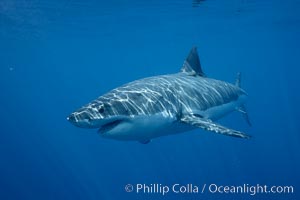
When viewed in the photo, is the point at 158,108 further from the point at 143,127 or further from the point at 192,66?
the point at 192,66

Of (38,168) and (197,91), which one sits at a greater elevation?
(197,91)

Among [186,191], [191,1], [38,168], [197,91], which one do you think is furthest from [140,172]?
[197,91]

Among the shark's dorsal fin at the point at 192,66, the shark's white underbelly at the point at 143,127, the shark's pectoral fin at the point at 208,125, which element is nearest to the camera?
the shark's white underbelly at the point at 143,127

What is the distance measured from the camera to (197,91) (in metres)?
8.79

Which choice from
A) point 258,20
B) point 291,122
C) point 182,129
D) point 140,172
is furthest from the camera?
point 291,122

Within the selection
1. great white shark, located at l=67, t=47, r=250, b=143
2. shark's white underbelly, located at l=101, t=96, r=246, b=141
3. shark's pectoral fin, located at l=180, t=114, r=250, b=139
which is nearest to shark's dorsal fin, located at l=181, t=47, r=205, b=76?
great white shark, located at l=67, t=47, r=250, b=143

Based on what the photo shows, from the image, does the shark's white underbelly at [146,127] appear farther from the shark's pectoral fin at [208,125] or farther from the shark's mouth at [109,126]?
the shark's pectoral fin at [208,125]

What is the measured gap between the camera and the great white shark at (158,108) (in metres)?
5.41

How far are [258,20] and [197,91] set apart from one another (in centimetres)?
2491

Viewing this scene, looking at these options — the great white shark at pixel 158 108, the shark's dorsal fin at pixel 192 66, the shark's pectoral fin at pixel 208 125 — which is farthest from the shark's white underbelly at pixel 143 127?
the shark's dorsal fin at pixel 192 66

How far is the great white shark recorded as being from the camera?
5.41m

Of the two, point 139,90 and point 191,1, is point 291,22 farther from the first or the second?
point 139,90

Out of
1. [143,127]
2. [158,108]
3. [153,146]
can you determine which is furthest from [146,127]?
[153,146]

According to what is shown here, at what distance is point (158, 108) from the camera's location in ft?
21.6
